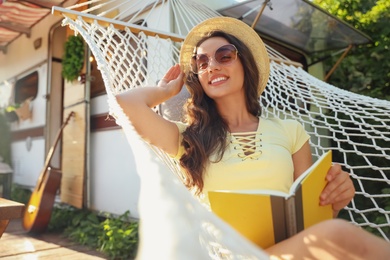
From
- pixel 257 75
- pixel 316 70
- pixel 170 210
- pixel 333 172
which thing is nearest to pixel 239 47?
pixel 257 75

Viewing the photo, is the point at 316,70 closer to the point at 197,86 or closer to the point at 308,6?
the point at 308,6

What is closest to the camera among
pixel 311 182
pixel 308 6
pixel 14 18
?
pixel 311 182

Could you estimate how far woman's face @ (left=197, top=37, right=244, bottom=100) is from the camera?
1.30 meters

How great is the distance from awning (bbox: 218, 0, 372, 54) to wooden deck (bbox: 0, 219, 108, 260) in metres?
2.33

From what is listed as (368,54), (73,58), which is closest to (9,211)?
(73,58)

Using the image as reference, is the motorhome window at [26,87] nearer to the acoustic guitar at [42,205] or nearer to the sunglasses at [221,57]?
the acoustic guitar at [42,205]

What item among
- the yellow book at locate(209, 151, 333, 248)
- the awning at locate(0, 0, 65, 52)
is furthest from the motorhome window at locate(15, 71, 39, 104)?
the yellow book at locate(209, 151, 333, 248)

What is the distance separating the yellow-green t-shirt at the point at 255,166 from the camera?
3.68 ft

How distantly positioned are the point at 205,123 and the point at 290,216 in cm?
54

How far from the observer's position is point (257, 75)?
4.72 feet

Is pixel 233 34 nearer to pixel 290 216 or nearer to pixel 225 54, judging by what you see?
pixel 225 54

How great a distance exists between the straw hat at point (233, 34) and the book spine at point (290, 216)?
0.76 m

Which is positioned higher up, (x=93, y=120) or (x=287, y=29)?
(x=287, y=29)

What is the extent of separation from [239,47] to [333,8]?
155 inches
